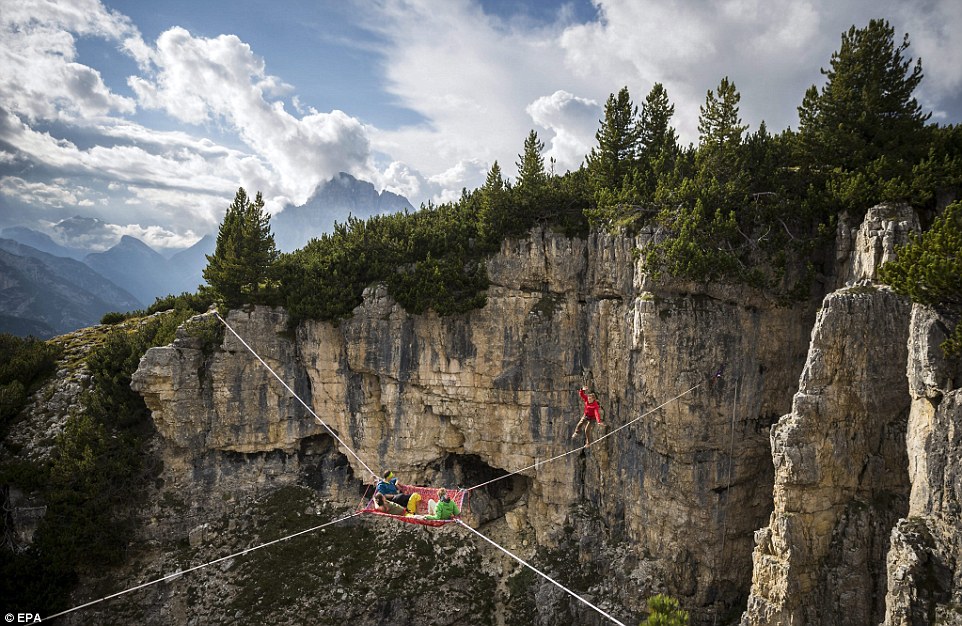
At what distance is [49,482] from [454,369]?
2824 cm

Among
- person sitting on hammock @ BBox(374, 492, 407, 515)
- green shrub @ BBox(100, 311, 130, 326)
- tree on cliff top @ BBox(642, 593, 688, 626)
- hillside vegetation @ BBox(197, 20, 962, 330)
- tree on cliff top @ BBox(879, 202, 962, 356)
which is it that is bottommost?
tree on cliff top @ BBox(642, 593, 688, 626)

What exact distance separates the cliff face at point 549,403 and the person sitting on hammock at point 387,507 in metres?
10.6

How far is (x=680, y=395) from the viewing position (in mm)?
27938

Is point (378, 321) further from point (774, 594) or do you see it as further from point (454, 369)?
point (774, 594)

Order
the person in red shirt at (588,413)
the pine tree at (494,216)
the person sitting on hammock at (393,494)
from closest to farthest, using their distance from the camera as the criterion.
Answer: the person sitting on hammock at (393,494) → the person in red shirt at (588,413) → the pine tree at (494,216)

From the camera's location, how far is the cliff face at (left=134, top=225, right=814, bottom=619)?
27828 mm

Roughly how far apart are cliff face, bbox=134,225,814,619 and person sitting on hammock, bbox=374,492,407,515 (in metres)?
10.6

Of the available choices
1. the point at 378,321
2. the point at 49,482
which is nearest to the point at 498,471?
the point at 378,321

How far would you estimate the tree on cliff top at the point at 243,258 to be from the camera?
35.9m

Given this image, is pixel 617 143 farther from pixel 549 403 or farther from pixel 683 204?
pixel 549 403

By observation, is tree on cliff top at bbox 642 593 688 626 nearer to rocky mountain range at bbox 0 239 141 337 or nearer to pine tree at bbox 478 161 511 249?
pine tree at bbox 478 161 511 249

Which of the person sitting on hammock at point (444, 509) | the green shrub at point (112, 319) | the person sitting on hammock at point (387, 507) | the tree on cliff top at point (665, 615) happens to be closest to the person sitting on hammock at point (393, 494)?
the person sitting on hammock at point (387, 507)

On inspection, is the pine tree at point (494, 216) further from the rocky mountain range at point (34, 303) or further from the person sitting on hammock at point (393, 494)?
the rocky mountain range at point (34, 303)

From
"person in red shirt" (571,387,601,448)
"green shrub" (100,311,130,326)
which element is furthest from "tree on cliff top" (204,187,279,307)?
"person in red shirt" (571,387,601,448)
